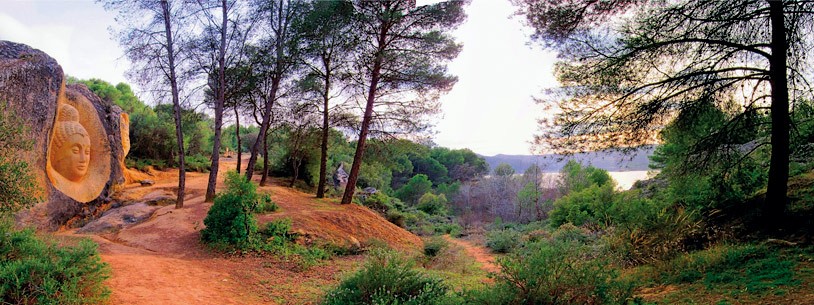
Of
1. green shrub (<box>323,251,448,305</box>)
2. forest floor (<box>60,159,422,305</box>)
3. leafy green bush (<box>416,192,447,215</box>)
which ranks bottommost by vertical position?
leafy green bush (<box>416,192,447,215</box>)

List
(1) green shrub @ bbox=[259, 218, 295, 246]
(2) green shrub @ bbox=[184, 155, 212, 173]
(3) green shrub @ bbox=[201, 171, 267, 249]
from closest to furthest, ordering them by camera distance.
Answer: (3) green shrub @ bbox=[201, 171, 267, 249] → (1) green shrub @ bbox=[259, 218, 295, 246] → (2) green shrub @ bbox=[184, 155, 212, 173]

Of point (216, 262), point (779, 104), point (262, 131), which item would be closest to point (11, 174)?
point (216, 262)

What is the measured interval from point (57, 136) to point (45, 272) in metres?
8.09

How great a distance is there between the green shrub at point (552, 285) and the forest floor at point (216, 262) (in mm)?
2672

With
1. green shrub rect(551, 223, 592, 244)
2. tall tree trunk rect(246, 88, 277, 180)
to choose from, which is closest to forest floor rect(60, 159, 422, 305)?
tall tree trunk rect(246, 88, 277, 180)

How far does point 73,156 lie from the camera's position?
1055 cm

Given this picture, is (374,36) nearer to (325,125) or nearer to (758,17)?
(325,125)

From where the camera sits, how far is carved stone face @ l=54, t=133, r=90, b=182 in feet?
33.9

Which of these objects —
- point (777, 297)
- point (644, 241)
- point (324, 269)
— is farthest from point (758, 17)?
point (324, 269)

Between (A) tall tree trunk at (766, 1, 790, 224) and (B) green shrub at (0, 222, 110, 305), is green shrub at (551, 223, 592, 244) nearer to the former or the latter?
(A) tall tree trunk at (766, 1, 790, 224)

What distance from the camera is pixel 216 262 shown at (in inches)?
289

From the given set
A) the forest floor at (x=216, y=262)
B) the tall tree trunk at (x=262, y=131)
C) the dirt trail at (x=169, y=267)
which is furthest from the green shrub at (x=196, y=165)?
the dirt trail at (x=169, y=267)

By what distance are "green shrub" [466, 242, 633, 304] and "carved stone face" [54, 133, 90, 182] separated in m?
11.1

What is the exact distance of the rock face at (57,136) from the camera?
9055 mm
